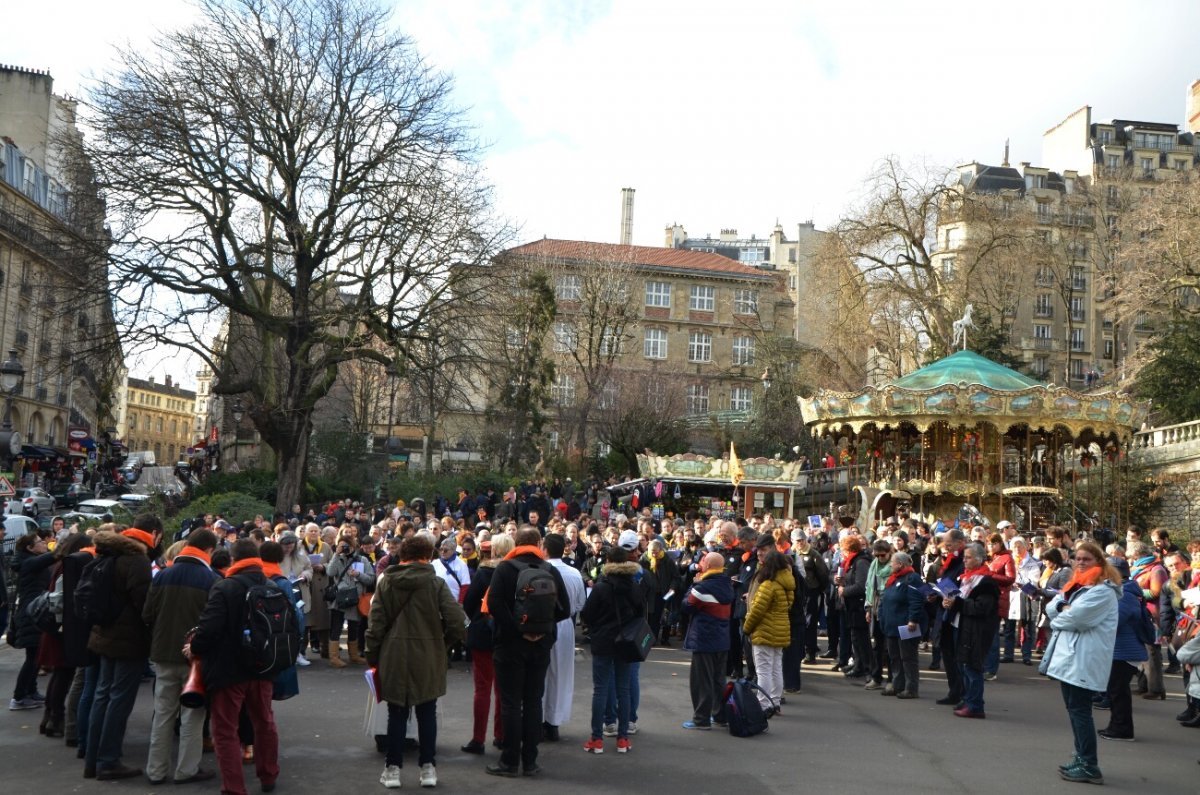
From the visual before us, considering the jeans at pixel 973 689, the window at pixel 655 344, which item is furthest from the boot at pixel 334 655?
the window at pixel 655 344

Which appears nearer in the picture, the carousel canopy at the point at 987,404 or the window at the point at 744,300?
the carousel canopy at the point at 987,404

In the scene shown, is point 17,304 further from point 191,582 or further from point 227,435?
point 191,582

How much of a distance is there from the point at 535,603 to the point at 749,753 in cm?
244

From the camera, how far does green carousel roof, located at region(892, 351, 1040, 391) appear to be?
29469mm

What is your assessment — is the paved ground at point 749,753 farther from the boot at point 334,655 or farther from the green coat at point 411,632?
the boot at point 334,655

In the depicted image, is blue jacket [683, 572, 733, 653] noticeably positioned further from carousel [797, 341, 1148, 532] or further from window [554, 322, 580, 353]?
window [554, 322, 580, 353]

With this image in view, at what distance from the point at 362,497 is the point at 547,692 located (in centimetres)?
2685

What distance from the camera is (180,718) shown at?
7.93 metres

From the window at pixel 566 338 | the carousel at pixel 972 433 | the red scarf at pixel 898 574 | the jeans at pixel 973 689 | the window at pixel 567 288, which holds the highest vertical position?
the window at pixel 567 288

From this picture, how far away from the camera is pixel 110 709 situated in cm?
782

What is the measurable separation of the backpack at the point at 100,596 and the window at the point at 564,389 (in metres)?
50.5

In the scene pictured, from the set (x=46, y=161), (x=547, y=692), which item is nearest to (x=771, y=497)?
(x=547, y=692)

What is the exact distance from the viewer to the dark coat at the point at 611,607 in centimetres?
896

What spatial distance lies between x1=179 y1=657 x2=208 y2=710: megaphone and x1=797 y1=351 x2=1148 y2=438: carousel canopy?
24442 mm
